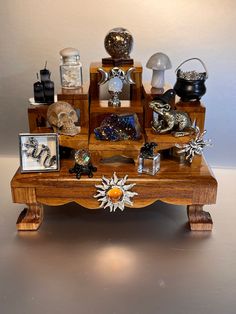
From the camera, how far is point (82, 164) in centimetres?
111

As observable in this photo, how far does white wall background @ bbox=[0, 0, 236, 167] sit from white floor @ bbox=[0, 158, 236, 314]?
1.56 ft

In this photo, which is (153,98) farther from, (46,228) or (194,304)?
A: (194,304)

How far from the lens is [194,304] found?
88cm

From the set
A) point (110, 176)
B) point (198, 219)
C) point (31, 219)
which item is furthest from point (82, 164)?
point (198, 219)

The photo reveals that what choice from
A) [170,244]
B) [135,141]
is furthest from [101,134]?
[170,244]

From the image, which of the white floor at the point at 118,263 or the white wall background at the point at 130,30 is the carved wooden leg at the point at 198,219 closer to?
the white floor at the point at 118,263

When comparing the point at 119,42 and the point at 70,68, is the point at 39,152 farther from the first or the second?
the point at 119,42

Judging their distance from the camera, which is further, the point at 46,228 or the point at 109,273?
the point at 46,228

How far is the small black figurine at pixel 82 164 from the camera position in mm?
1104

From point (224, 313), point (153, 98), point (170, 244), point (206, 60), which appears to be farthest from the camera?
point (206, 60)

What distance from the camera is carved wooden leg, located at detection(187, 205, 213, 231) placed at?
1129mm

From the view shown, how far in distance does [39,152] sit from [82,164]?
12cm

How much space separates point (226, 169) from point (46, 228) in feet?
2.41

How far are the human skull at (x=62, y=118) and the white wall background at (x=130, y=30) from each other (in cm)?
36
